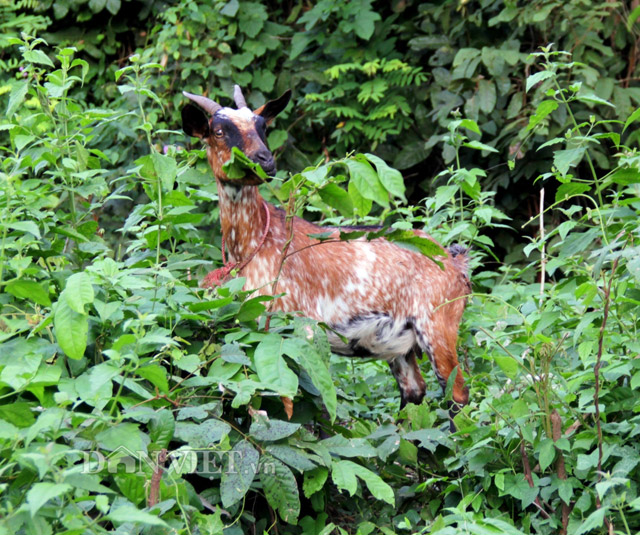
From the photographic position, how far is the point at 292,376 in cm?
317

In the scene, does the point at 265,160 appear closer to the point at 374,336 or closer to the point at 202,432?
the point at 374,336

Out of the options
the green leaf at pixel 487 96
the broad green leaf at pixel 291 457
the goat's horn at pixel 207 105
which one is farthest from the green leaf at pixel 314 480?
the green leaf at pixel 487 96

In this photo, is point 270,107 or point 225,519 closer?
point 225,519

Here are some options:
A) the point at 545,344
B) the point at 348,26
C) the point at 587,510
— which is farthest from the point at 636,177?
the point at 348,26

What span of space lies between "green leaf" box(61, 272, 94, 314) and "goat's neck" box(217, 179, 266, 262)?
207cm

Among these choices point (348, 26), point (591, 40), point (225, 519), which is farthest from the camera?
point (348, 26)

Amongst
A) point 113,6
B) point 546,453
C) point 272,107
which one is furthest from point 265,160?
point 113,6

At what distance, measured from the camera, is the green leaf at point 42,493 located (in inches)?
87.4

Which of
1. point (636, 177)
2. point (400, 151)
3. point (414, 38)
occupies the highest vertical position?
point (636, 177)

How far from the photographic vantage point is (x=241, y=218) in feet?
16.6

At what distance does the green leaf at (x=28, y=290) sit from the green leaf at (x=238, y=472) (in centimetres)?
85

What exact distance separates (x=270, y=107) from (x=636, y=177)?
7.64 feet

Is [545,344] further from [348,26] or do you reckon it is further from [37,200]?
[348,26]

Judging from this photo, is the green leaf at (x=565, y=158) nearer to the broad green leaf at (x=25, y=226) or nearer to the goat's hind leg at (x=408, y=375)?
the broad green leaf at (x=25, y=226)
